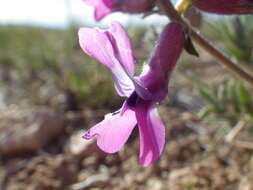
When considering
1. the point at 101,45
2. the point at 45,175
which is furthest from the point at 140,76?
the point at 45,175

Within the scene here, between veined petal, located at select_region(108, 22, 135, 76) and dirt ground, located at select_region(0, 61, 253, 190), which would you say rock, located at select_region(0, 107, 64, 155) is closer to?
dirt ground, located at select_region(0, 61, 253, 190)

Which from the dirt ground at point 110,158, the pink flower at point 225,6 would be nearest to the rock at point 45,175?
the dirt ground at point 110,158

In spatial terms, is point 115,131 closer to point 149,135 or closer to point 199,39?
point 149,135

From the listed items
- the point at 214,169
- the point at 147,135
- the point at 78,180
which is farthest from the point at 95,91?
the point at 147,135

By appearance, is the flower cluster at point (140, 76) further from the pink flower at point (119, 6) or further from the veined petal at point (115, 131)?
the pink flower at point (119, 6)

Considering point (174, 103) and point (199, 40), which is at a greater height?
point (199, 40)

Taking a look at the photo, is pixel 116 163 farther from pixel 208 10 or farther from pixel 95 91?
pixel 208 10
